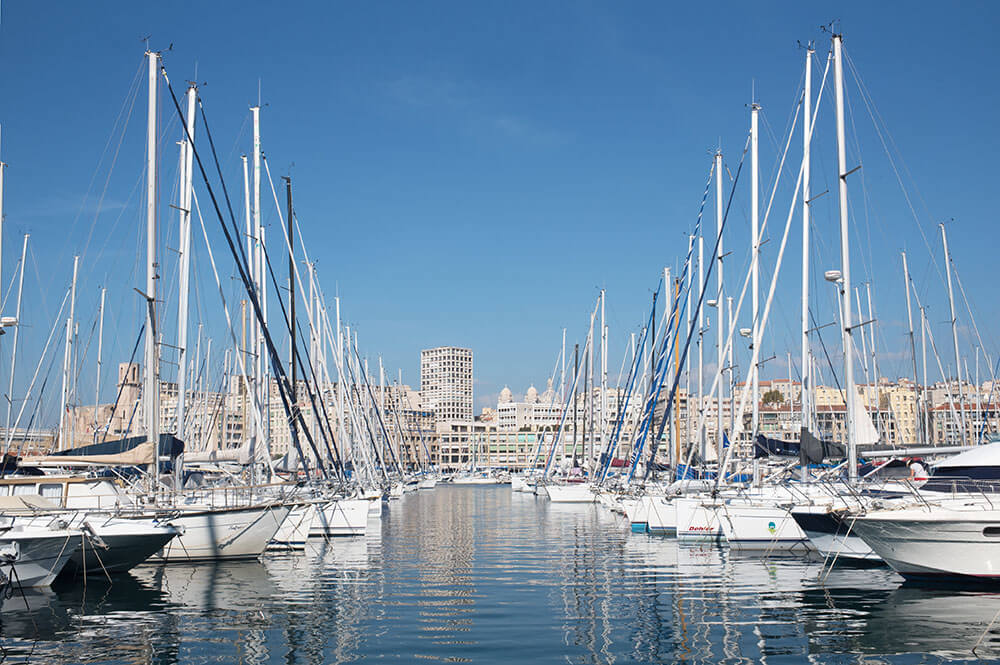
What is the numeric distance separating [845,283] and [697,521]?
10.7m

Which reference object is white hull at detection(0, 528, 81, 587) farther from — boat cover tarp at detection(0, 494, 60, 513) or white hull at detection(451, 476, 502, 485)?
white hull at detection(451, 476, 502, 485)

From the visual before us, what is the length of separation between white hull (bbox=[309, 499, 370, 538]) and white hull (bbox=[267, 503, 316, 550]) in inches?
127

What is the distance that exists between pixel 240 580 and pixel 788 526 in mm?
16758

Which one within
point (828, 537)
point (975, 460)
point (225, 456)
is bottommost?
A: point (828, 537)

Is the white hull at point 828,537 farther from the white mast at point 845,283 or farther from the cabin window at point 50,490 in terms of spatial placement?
the cabin window at point 50,490

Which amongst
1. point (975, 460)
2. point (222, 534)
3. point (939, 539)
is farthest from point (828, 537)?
point (222, 534)

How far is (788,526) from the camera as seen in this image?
29562mm

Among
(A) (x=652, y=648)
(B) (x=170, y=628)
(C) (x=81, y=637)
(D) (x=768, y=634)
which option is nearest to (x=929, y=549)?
(D) (x=768, y=634)

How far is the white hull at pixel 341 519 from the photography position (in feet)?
114

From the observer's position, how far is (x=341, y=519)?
35344 millimetres

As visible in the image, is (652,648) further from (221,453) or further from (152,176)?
(221,453)

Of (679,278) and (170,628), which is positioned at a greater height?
(679,278)

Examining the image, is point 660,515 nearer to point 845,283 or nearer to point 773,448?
point 773,448

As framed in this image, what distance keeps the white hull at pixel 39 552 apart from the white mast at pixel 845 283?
762 inches
